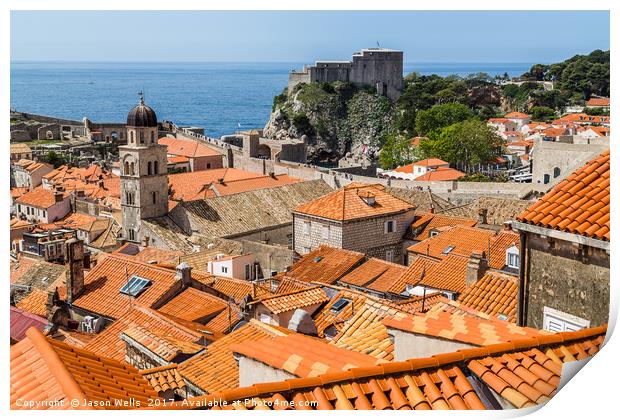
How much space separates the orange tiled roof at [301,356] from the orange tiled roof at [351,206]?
731 inches

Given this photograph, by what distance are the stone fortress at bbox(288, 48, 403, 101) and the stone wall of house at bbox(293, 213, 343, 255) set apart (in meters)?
47.6

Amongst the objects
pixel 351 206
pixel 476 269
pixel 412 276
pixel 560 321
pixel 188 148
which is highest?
Answer: pixel 560 321

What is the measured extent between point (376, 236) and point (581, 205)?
1900 cm

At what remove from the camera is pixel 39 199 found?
36.8 metres

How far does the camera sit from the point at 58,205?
3559cm

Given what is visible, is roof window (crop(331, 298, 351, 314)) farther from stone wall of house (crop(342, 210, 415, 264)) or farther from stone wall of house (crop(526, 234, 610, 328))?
stone wall of house (crop(342, 210, 415, 264))

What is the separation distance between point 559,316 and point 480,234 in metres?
15.2

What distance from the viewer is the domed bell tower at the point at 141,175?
30.7 meters

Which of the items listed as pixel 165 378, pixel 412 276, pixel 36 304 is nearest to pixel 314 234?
pixel 412 276

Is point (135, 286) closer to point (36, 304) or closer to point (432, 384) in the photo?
point (36, 304)

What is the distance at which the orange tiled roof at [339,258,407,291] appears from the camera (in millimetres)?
17719

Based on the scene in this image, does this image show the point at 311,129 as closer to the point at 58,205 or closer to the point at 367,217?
the point at 58,205

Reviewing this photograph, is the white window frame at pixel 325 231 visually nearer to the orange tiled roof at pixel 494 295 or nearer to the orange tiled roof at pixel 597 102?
the orange tiled roof at pixel 494 295
